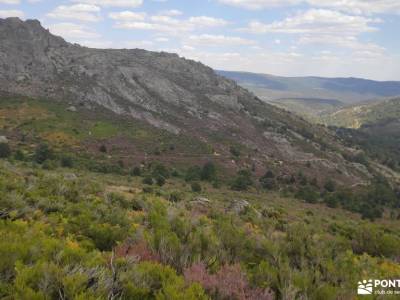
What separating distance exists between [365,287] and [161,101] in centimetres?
10431

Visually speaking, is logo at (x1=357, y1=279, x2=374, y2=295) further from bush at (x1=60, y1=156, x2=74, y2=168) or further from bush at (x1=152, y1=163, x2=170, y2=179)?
bush at (x1=152, y1=163, x2=170, y2=179)

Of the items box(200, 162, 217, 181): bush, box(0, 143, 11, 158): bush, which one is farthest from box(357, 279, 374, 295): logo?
box(200, 162, 217, 181): bush

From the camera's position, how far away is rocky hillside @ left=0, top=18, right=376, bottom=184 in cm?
9494

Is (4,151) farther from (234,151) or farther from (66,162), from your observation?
(234,151)

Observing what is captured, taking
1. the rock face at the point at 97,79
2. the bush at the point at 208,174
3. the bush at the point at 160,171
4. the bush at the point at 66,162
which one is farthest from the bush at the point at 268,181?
the bush at the point at 66,162

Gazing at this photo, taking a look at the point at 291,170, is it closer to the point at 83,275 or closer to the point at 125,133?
the point at 125,133

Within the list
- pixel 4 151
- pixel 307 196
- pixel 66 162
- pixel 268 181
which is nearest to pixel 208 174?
pixel 268 181

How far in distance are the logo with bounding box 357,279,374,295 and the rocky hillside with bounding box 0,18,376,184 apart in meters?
71.0

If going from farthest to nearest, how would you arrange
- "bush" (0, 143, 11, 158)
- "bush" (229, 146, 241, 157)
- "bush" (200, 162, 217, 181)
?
"bush" (229, 146, 241, 157)
"bush" (200, 162, 217, 181)
"bush" (0, 143, 11, 158)

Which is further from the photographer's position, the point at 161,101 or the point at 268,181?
the point at 161,101

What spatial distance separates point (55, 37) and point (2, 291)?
135 m

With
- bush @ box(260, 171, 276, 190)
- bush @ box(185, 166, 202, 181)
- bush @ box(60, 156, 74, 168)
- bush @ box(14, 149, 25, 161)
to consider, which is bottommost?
bush @ box(260, 171, 276, 190)

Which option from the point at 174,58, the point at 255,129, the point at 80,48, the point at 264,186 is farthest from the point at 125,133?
the point at 174,58

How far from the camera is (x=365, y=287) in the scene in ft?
28.8
